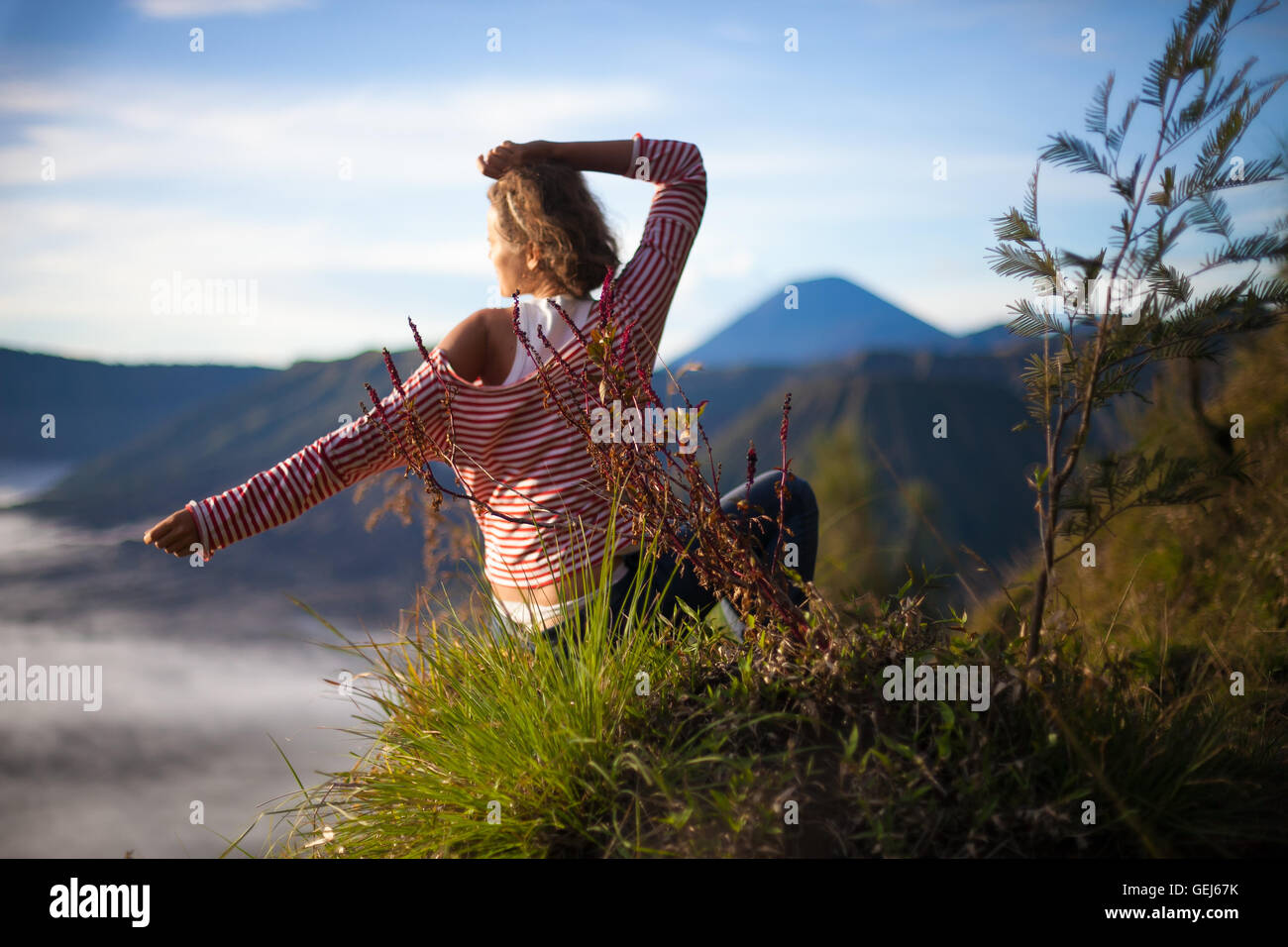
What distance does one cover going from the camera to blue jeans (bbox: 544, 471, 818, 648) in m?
2.11

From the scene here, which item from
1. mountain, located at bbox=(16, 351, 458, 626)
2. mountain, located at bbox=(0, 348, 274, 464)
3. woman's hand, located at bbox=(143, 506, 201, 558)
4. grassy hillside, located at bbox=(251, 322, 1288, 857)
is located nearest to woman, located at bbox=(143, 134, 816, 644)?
woman's hand, located at bbox=(143, 506, 201, 558)

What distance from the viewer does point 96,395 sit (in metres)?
6.15

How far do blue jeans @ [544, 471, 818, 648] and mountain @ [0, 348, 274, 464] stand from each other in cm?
418

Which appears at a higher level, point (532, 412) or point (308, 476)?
point (532, 412)

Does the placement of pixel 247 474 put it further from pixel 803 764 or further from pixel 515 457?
pixel 803 764

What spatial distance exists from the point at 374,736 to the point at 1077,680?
1.72 metres

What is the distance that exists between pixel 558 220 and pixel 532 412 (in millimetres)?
735

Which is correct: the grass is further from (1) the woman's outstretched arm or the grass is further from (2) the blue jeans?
(1) the woman's outstretched arm

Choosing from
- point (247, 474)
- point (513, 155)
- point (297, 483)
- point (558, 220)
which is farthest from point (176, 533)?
point (247, 474)

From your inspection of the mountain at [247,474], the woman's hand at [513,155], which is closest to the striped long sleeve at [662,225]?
the woman's hand at [513,155]

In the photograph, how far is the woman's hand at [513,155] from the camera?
2848mm

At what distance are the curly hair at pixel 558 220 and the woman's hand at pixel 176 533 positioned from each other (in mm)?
1347
